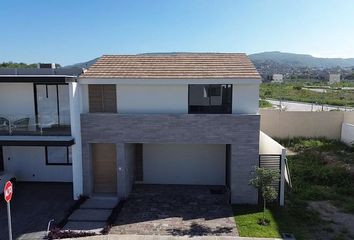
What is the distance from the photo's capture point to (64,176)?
18641mm

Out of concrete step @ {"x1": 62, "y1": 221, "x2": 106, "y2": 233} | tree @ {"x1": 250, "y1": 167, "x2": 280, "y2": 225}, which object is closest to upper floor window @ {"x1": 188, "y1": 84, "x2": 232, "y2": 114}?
tree @ {"x1": 250, "y1": 167, "x2": 280, "y2": 225}

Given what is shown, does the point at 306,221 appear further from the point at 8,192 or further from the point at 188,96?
the point at 8,192

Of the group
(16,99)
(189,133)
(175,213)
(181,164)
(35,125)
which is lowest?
(175,213)

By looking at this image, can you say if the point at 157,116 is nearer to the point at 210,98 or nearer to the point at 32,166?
the point at 210,98

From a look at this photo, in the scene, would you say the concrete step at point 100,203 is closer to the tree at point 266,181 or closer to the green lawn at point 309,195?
the green lawn at point 309,195

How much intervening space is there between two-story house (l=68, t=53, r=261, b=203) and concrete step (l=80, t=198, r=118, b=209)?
0.50 metres

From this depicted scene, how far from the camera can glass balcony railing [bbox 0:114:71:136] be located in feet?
52.3

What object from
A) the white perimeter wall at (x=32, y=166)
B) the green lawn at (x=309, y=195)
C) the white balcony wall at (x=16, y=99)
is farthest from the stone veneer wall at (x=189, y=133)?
the white balcony wall at (x=16, y=99)

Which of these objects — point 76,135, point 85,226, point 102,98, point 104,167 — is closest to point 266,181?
point 85,226

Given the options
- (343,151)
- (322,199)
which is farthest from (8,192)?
(343,151)

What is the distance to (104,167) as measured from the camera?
16.9 metres

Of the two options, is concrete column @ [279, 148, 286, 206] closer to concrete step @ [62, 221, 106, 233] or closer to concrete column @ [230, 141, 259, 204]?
concrete column @ [230, 141, 259, 204]

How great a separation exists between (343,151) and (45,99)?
19.9 m

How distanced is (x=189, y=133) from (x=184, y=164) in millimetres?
3304
